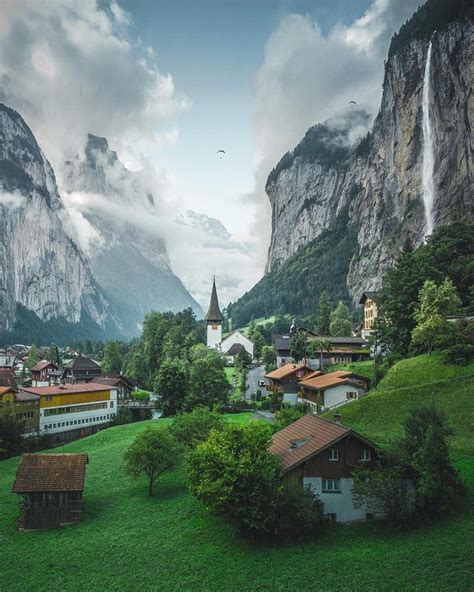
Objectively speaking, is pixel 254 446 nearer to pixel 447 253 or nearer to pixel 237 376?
pixel 447 253

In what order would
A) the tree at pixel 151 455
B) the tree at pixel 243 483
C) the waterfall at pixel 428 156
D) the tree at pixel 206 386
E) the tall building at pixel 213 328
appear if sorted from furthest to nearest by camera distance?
the waterfall at pixel 428 156
the tall building at pixel 213 328
the tree at pixel 206 386
the tree at pixel 151 455
the tree at pixel 243 483

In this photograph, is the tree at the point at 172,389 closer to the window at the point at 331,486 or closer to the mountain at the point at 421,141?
→ the window at the point at 331,486

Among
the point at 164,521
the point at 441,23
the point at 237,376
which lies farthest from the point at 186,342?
the point at 441,23

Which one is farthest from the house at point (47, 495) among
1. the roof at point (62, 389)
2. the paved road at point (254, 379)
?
the paved road at point (254, 379)

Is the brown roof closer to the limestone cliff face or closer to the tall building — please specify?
the tall building

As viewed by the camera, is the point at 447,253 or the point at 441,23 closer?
the point at 447,253

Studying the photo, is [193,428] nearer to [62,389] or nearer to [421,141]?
[62,389]
